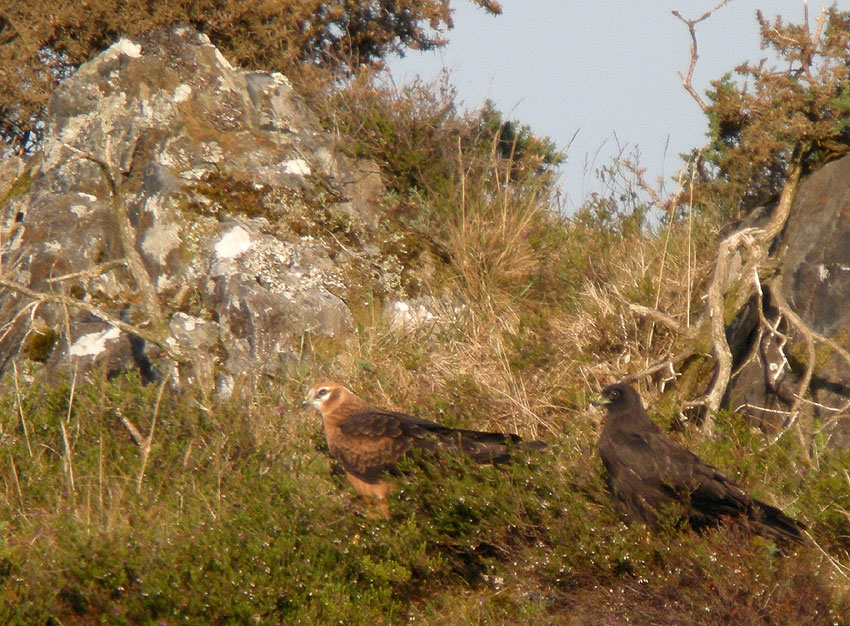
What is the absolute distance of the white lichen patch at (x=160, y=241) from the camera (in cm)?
774

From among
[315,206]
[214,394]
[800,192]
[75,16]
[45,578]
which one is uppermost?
[75,16]

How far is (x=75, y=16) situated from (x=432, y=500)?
6.70 m

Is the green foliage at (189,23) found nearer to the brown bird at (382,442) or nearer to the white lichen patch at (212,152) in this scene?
the white lichen patch at (212,152)

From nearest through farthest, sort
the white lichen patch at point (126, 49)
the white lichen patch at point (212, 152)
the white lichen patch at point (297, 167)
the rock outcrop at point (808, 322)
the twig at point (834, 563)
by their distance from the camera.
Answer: the twig at point (834, 563) → the rock outcrop at point (808, 322) → the white lichen patch at point (212, 152) → the white lichen patch at point (297, 167) → the white lichen patch at point (126, 49)

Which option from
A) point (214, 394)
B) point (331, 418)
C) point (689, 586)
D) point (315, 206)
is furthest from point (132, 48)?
point (689, 586)

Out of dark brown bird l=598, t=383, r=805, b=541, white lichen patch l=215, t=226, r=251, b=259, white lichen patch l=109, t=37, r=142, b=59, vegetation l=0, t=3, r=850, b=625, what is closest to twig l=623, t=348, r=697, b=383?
vegetation l=0, t=3, r=850, b=625

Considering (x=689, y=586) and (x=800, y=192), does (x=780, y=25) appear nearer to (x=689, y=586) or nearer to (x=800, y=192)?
(x=800, y=192)

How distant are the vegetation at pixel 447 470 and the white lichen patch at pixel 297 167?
0.59 m

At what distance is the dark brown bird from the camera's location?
4676mm

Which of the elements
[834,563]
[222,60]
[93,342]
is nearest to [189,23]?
[222,60]

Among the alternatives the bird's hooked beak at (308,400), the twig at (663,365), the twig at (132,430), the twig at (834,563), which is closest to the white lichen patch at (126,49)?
the twig at (132,430)

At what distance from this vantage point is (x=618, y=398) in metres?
5.67

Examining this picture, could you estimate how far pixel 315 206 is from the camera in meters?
8.23

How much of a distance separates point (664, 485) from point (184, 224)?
14.3ft
